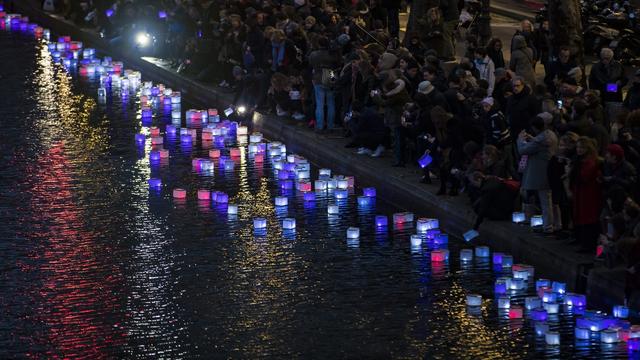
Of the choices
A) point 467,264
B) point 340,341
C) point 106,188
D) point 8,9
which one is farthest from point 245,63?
point 8,9

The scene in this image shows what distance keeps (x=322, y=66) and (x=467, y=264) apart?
8033mm

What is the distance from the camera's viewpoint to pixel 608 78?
78.8 feet

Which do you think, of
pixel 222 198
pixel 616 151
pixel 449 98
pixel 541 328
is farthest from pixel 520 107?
pixel 541 328

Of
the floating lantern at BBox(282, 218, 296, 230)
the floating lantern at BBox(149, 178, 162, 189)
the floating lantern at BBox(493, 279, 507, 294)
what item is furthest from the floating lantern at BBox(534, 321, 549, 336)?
the floating lantern at BBox(149, 178, 162, 189)

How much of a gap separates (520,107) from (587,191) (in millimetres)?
3665

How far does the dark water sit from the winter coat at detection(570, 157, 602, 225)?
117 cm

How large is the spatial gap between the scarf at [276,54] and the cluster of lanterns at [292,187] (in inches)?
42.9

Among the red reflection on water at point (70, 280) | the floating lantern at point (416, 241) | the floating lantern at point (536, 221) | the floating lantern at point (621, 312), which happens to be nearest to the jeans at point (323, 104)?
the red reflection on water at point (70, 280)

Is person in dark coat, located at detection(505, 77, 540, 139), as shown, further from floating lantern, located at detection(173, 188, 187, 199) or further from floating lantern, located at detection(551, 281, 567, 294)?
floating lantern, located at detection(173, 188, 187, 199)

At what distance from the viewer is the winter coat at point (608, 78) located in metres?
24.0

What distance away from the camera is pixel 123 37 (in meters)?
38.5

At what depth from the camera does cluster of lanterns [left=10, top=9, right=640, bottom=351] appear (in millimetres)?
16203

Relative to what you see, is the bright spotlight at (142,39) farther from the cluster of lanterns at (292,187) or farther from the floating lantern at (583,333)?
the floating lantern at (583,333)

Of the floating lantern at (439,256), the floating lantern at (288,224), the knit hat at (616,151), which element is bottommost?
the floating lantern at (288,224)
